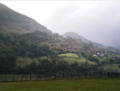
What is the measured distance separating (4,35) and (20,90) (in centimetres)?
11532

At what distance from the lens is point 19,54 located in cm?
9725

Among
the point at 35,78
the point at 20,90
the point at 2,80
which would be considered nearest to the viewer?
the point at 20,90

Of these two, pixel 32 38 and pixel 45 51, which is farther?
pixel 32 38

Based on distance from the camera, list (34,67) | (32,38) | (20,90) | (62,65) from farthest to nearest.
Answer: (32,38)
(62,65)
(34,67)
(20,90)

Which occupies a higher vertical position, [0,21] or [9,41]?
[0,21]

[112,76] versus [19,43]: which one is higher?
[19,43]

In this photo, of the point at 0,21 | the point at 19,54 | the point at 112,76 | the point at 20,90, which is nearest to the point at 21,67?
the point at 19,54

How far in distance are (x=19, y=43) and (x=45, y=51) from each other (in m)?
A: 23.7

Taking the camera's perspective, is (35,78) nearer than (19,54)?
Yes

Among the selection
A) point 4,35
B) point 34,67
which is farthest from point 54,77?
point 4,35

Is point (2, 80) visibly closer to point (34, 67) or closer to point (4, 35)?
point (34, 67)

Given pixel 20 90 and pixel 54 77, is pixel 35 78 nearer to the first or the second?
pixel 54 77

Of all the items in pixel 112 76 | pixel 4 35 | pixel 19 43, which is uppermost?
pixel 4 35

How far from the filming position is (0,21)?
622 ft
